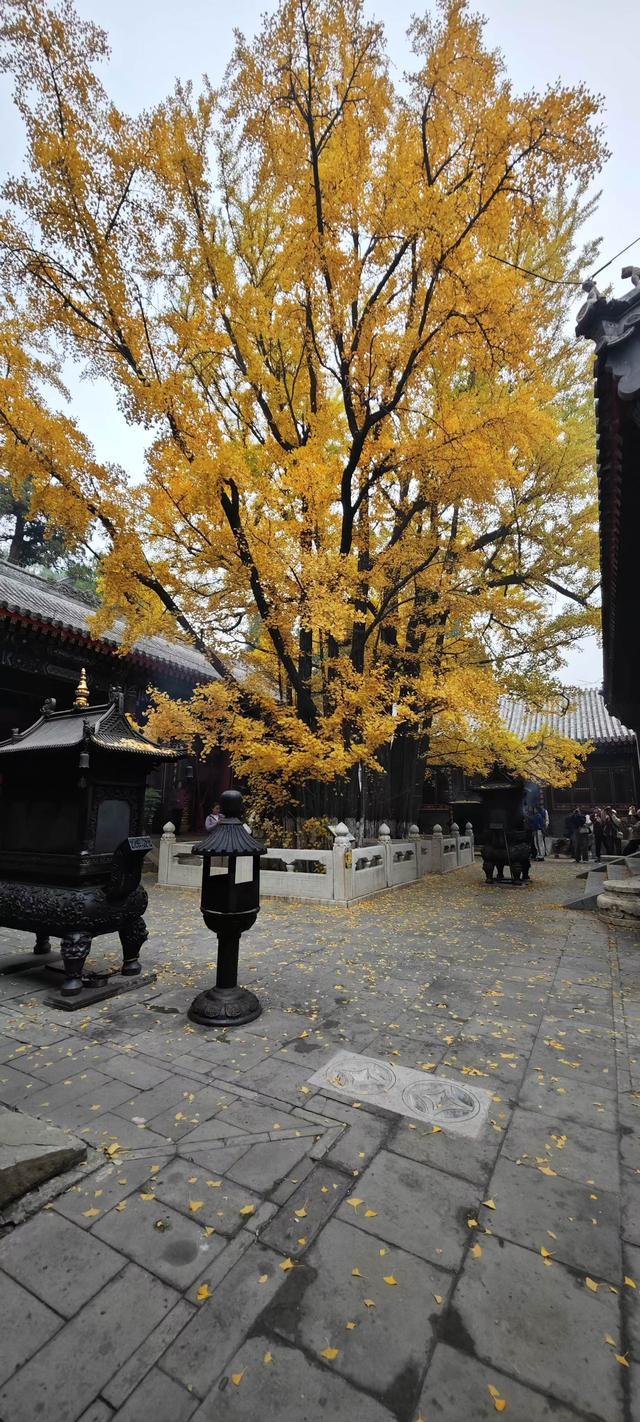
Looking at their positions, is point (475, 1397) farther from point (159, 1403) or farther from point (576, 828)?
point (576, 828)

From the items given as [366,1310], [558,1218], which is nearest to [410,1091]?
[558,1218]

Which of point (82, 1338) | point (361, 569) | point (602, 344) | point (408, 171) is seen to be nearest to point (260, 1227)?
point (82, 1338)

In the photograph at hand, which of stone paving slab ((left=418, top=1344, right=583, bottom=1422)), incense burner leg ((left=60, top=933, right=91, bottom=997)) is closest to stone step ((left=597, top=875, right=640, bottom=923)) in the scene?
incense burner leg ((left=60, top=933, right=91, bottom=997))

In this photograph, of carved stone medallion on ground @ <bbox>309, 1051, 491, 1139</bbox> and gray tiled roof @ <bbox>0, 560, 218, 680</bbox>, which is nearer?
carved stone medallion on ground @ <bbox>309, 1051, 491, 1139</bbox>

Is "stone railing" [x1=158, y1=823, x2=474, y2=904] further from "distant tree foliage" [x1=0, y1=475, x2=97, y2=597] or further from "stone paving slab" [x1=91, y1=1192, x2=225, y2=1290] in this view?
"distant tree foliage" [x1=0, y1=475, x2=97, y2=597]

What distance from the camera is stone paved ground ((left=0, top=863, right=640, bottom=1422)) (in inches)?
65.4

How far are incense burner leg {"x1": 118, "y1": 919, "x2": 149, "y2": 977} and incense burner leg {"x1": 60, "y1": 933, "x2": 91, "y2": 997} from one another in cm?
45

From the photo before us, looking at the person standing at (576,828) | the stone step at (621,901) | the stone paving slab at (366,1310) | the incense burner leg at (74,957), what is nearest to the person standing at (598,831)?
the person standing at (576,828)

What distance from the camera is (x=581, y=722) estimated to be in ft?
81.6

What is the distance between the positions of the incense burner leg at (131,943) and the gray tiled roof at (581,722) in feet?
55.1

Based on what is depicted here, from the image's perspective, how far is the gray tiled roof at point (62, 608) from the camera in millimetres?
12070

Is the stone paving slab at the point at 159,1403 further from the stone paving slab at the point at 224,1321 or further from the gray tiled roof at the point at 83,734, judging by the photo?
the gray tiled roof at the point at 83,734

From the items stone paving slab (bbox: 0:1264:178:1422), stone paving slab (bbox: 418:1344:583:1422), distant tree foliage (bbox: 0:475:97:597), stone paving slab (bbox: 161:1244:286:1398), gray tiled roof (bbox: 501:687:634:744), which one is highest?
distant tree foliage (bbox: 0:475:97:597)

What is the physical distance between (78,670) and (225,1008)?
9751mm
